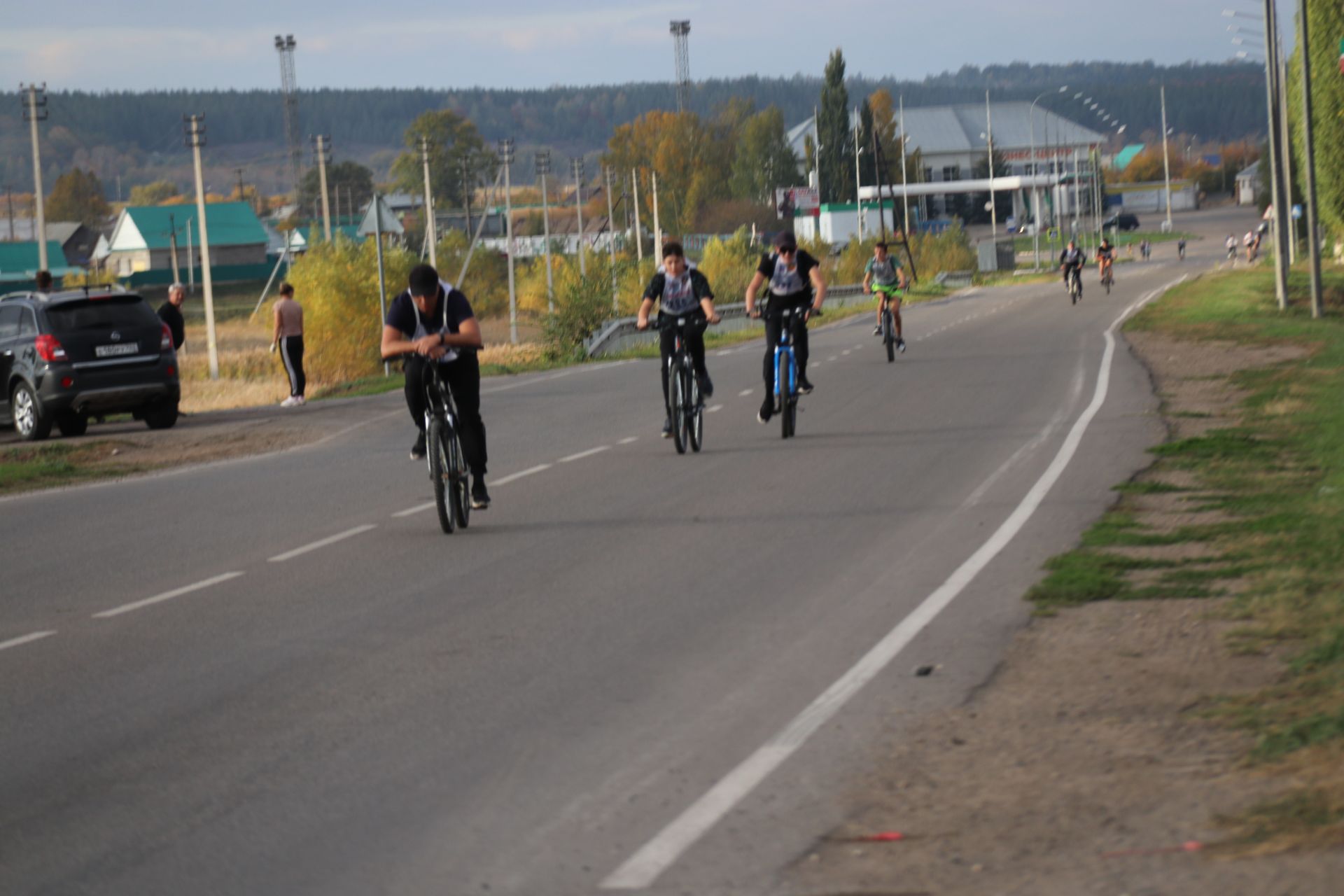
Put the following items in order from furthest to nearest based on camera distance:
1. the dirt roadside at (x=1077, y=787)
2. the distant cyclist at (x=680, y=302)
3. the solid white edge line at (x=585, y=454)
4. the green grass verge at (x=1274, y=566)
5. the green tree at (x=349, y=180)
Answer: the green tree at (x=349, y=180) → the solid white edge line at (x=585, y=454) → the distant cyclist at (x=680, y=302) → the green grass verge at (x=1274, y=566) → the dirt roadside at (x=1077, y=787)

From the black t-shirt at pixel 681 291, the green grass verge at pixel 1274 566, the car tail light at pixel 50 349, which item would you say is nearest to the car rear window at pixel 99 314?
the car tail light at pixel 50 349

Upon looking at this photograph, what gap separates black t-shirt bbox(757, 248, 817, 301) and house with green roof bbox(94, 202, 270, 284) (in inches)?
5238

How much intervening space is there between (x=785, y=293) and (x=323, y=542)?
654cm

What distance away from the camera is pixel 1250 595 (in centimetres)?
802

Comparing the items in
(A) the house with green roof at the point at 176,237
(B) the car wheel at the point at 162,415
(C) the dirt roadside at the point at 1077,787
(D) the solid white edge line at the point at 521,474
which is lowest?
(C) the dirt roadside at the point at 1077,787

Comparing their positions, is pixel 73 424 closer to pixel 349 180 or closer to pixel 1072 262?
pixel 1072 262

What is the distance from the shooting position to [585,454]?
16.4 meters

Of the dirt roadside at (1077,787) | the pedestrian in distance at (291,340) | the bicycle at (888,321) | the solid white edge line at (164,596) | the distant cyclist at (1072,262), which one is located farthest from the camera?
the distant cyclist at (1072,262)

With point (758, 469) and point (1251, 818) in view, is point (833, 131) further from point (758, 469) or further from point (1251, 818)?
point (1251, 818)

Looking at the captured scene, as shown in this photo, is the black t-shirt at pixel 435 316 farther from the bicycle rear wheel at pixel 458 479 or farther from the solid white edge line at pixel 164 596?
the solid white edge line at pixel 164 596

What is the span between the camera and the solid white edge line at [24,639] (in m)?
8.73

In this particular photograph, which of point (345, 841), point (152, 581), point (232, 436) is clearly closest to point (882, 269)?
point (232, 436)

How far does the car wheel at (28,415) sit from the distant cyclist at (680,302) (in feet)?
30.1

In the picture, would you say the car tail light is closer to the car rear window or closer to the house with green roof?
the car rear window
